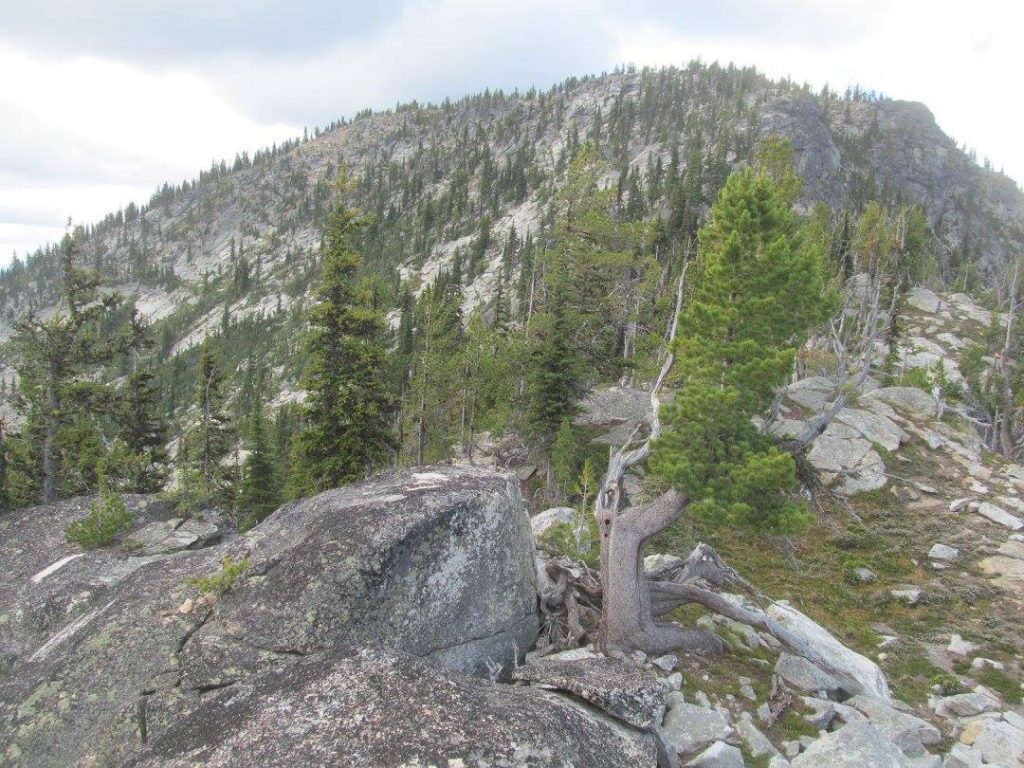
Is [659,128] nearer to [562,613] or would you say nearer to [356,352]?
[356,352]

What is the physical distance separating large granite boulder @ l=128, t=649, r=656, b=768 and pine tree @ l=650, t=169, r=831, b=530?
703cm

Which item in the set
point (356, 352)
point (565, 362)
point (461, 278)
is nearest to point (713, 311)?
point (356, 352)

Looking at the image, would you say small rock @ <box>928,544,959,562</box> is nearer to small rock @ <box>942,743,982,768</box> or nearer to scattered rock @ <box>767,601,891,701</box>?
scattered rock @ <box>767,601,891,701</box>

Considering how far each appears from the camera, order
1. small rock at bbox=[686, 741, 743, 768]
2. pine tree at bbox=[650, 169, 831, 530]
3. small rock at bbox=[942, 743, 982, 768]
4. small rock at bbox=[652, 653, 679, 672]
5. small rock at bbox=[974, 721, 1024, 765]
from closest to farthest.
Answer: small rock at bbox=[686, 741, 743, 768] < small rock at bbox=[942, 743, 982, 768] < small rock at bbox=[974, 721, 1024, 765] < small rock at bbox=[652, 653, 679, 672] < pine tree at bbox=[650, 169, 831, 530]

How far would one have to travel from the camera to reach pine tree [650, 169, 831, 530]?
1220cm

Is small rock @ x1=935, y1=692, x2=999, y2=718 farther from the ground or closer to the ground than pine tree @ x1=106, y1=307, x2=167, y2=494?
closer to the ground

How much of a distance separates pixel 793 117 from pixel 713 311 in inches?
6216

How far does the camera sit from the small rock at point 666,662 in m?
10.8

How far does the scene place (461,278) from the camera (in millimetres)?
121688

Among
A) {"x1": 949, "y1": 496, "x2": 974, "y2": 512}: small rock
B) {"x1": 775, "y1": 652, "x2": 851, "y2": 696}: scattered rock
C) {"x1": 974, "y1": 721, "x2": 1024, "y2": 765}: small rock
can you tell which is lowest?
{"x1": 974, "y1": 721, "x2": 1024, "y2": 765}: small rock

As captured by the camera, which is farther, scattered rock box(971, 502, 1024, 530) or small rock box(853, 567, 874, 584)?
scattered rock box(971, 502, 1024, 530)

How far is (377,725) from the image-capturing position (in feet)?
16.3

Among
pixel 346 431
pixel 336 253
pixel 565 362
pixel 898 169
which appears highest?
pixel 898 169

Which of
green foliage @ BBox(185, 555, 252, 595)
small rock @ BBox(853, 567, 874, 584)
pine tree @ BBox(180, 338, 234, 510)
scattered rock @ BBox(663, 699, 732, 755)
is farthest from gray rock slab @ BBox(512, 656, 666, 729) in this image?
pine tree @ BBox(180, 338, 234, 510)
